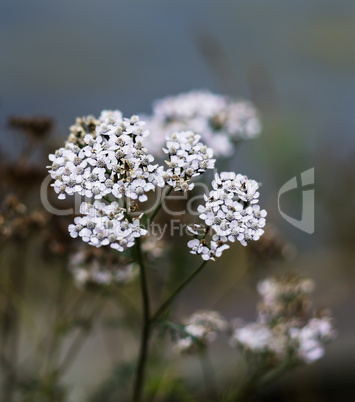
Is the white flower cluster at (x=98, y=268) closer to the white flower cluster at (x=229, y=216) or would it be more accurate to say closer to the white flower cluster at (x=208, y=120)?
the white flower cluster at (x=208, y=120)

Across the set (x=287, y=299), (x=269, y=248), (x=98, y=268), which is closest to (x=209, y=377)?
(x=287, y=299)

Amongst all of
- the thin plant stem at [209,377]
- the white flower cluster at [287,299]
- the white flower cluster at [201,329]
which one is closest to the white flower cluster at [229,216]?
the white flower cluster at [201,329]

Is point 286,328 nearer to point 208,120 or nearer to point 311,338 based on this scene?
point 311,338

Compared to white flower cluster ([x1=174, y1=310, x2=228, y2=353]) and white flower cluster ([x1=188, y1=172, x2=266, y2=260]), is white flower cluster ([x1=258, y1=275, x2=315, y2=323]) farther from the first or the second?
white flower cluster ([x1=188, y1=172, x2=266, y2=260])

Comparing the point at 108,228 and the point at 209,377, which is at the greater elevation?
the point at 209,377

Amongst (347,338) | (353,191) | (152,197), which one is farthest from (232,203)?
(353,191)
